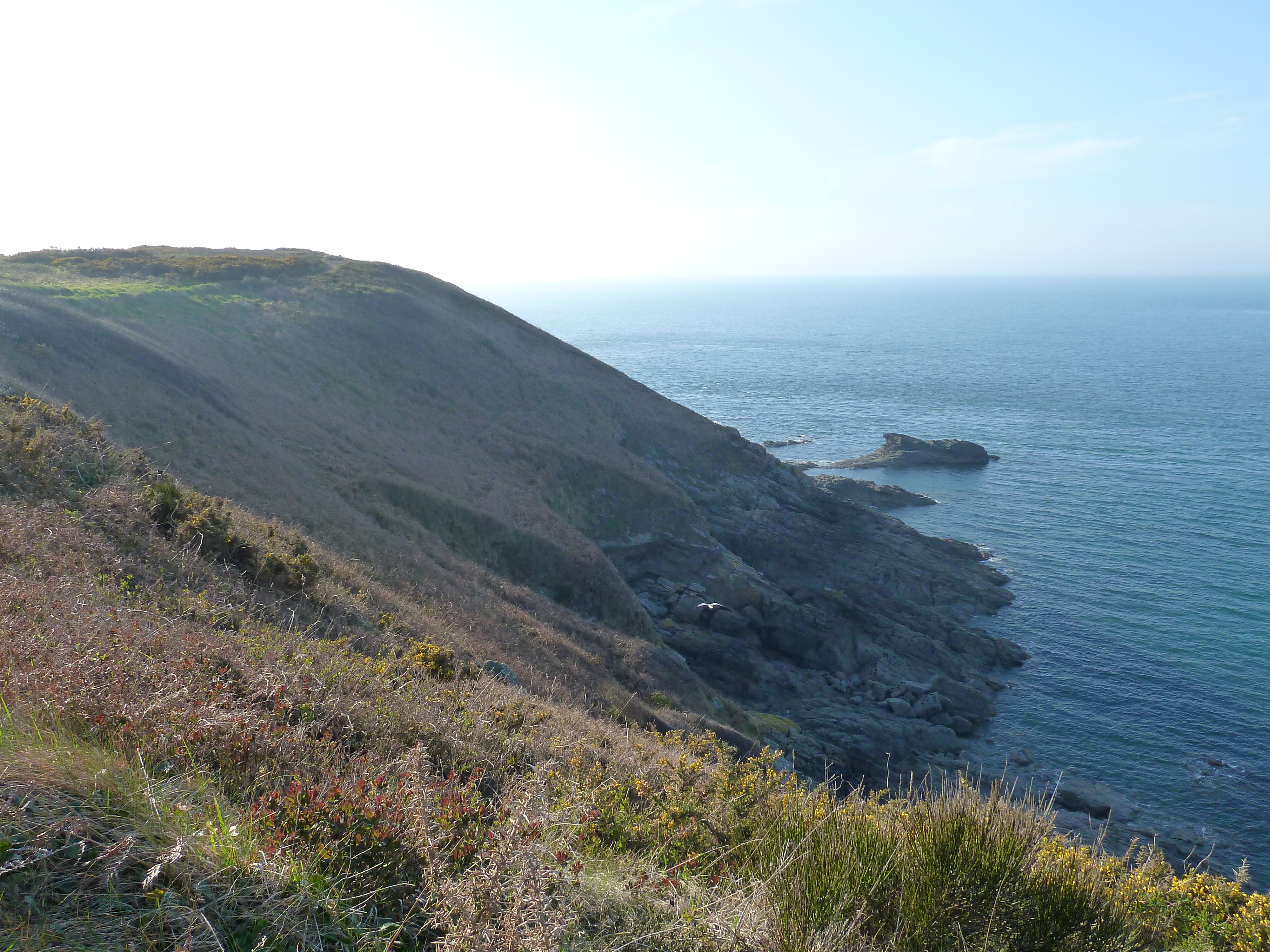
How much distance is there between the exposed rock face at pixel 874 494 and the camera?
56812 millimetres

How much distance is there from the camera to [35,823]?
3346 mm

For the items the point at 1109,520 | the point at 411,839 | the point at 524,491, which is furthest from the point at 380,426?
the point at 1109,520

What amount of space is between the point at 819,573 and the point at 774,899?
1442 inches

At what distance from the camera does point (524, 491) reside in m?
32.4

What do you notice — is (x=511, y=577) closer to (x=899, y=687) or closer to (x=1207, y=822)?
(x=899, y=687)

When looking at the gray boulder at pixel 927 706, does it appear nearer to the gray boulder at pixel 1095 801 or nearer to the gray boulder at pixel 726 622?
the gray boulder at pixel 1095 801

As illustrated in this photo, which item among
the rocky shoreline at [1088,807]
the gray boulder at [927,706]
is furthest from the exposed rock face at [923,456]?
the rocky shoreline at [1088,807]

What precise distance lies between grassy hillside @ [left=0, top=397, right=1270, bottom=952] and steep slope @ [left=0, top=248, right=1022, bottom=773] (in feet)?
30.7

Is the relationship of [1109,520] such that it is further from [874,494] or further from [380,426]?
[380,426]

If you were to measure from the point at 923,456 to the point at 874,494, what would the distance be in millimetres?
13989

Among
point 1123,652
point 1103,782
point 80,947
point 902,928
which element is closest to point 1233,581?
point 1123,652

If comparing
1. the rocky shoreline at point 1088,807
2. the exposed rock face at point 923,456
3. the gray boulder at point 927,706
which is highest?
the exposed rock face at point 923,456

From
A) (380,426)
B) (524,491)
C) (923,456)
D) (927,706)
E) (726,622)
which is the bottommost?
(927,706)

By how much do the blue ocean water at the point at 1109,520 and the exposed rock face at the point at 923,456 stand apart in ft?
5.83
